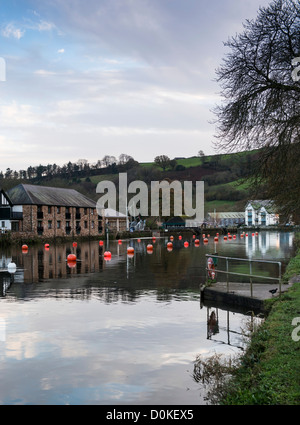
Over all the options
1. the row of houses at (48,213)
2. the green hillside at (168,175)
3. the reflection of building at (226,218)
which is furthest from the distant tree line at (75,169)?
the row of houses at (48,213)

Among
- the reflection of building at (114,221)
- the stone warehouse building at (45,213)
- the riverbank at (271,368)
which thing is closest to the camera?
the riverbank at (271,368)

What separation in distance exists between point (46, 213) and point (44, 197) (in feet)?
11.5

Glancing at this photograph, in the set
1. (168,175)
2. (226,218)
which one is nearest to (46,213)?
(226,218)

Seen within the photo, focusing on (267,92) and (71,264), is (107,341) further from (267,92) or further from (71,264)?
(71,264)

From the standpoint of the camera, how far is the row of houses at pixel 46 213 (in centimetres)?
6625

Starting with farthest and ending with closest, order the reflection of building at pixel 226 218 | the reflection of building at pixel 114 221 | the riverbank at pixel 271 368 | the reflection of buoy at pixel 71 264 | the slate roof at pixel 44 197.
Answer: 1. the reflection of building at pixel 226 218
2. the reflection of building at pixel 114 221
3. the slate roof at pixel 44 197
4. the reflection of buoy at pixel 71 264
5. the riverbank at pixel 271 368

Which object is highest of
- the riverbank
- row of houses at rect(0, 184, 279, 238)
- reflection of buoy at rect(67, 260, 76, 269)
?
row of houses at rect(0, 184, 279, 238)

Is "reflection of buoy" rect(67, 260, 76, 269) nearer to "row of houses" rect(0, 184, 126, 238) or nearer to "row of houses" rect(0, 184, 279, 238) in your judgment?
"row of houses" rect(0, 184, 279, 238)

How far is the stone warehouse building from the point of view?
66250mm

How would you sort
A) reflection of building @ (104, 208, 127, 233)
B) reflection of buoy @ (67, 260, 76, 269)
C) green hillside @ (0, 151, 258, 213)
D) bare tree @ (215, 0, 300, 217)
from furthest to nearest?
green hillside @ (0, 151, 258, 213)
reflection of building @ (104, 208, 127, 233)
reflection of buoy @ (67, 260, 76, 269)
bare tree @ (215, 0, 300, 217)

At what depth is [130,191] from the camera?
4906 inches

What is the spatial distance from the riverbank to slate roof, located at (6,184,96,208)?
199ft

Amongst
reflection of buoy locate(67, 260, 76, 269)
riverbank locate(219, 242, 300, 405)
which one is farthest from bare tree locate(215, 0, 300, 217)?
reflection of buoy locate(67, 260, 76, 269)

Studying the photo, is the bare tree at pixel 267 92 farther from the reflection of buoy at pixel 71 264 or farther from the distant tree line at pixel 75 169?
the distant tree line at pixel 75 169
